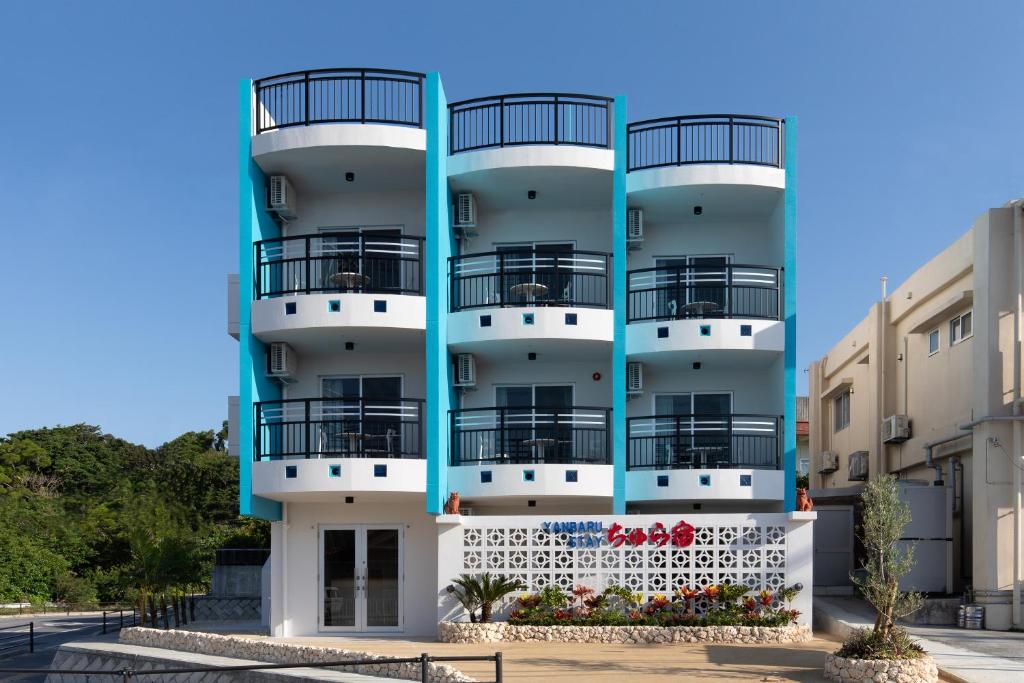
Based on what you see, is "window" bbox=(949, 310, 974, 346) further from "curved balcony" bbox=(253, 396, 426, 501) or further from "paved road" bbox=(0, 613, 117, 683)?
"paved road" bbox=(0, 613, 117, 683)

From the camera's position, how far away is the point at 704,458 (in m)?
21.1

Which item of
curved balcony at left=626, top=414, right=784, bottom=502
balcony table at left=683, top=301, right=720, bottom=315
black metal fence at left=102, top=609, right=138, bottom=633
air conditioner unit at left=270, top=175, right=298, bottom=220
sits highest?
air conditioner unit at left=270, top=175, right=298, bottom=220

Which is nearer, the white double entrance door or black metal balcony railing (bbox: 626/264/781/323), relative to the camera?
black metal balcony railing (bbox: 626/264/781/323)

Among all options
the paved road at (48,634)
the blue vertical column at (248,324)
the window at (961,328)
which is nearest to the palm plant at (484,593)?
the blue vertical column at (248,324)

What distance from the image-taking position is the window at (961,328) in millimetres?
22625

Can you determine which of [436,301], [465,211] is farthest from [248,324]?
[465,211]

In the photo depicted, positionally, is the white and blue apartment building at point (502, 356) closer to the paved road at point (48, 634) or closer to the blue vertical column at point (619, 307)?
the blue vertical column at point (619, 307)

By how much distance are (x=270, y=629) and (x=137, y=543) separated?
5567 mm

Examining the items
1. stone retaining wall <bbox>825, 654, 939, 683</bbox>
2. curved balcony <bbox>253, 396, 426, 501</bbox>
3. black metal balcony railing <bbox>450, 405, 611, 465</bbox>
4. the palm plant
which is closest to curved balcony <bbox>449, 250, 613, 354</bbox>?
black metal balcony railing <bbox>450, 405, 611, 465</bbox>

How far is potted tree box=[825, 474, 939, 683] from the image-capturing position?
14008 millimetres

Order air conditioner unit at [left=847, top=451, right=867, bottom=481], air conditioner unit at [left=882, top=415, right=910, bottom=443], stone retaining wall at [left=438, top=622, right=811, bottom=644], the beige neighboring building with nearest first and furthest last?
1. stone retaining wall at [left=438, top=622, right=811, bottom=644]
2. the beige neighboring building
3. air conditioner unit at [left=882, top=415, right=910, bottom=443]
4. air conditioner unit at [left=847, top=451, right=867, bottom=481]

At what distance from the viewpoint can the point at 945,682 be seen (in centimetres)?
1422

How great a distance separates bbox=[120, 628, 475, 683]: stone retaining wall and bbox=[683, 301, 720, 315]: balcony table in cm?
872

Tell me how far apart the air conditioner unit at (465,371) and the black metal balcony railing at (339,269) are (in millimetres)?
1514
